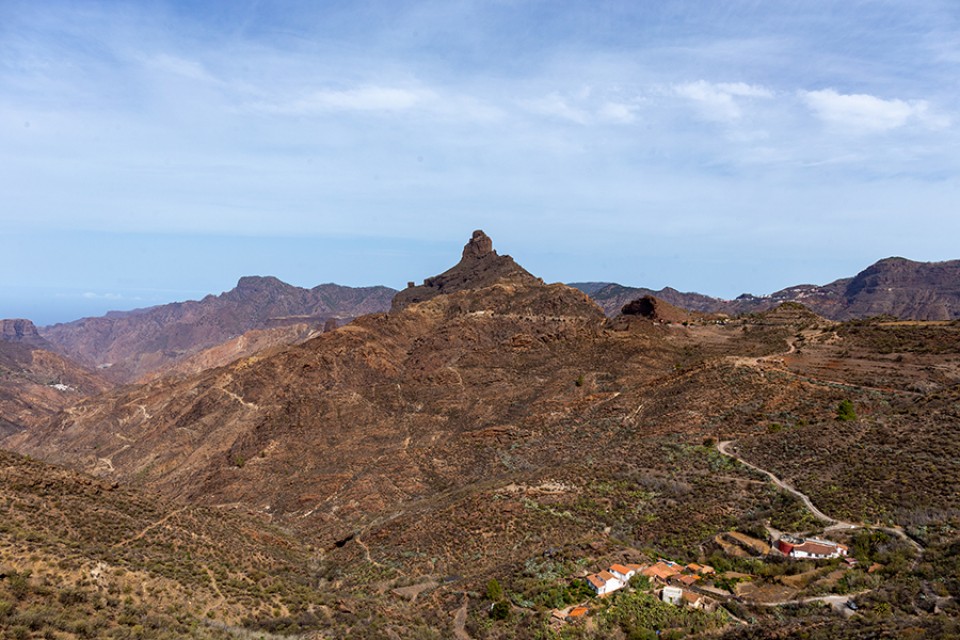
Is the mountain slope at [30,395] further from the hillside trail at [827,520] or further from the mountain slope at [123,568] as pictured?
the hillside trail at [827,520]

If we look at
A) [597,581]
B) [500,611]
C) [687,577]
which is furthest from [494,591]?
[687,577]

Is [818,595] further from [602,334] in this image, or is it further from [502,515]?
[602,334]

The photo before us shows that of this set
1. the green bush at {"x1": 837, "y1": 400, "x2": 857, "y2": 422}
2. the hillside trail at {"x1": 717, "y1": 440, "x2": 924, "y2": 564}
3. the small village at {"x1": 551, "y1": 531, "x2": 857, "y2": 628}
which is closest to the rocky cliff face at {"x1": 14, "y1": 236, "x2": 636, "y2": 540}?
the hillside trail at {"x1": 717, "y1": 440, "x2": 924, "y2": 564}

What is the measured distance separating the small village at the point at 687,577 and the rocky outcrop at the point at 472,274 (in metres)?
91.1

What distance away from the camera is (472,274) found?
5037 inches

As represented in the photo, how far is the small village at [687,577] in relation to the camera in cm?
2252

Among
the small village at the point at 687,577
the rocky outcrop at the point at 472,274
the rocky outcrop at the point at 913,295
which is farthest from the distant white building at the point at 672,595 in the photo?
the rocky outcrop at the point at 913,295

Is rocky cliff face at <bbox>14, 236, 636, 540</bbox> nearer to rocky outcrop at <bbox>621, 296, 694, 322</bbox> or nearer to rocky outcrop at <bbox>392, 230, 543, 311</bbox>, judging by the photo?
rocky outcrop at <bbox>621, 296, 694, 322</bbox>

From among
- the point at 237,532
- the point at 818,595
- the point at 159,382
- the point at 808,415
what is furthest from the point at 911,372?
the point at 159,382

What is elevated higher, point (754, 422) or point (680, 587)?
point (754, 422)

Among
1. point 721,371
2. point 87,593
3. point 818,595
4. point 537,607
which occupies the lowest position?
point 537,607

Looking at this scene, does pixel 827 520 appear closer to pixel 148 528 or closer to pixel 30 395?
pixel 148 528

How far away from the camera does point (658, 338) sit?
2827 inches

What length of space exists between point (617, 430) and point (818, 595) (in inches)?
1103
